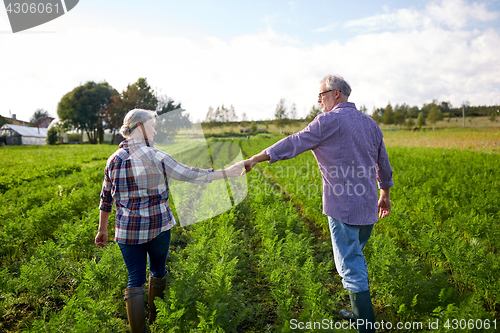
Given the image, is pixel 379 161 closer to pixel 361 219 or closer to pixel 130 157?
pixel 361 219

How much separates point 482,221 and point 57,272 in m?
5.98

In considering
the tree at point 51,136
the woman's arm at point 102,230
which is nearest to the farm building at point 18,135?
the tree at point 51,136

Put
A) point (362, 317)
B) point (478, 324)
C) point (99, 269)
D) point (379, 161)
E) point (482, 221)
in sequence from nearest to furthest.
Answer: point (478, 324)
point (362, 317)
point (379, 161)
point (99, 269)
point (482, 221)

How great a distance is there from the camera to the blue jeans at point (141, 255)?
8.01 feet

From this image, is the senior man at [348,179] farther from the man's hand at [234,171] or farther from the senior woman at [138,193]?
the senior woman at [138,193]

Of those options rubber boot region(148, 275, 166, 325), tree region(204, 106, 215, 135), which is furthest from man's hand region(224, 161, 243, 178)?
tree region(204, 106, 215, 135)

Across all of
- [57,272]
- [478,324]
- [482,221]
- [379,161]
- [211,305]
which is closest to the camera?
[478,324]

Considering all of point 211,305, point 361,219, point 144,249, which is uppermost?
point 361,219

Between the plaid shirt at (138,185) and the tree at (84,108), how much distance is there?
55848 mm

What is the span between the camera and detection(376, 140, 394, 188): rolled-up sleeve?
2.67 meters

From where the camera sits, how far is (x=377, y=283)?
10.4 ft

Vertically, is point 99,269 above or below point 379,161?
below

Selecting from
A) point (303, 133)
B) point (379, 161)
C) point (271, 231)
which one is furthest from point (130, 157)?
point (271, 231)

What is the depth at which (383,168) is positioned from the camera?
2.74m
